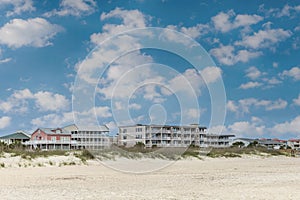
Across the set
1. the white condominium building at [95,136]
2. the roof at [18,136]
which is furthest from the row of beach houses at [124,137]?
the white condominium building at [95,136]

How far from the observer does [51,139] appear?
6956 centimetres

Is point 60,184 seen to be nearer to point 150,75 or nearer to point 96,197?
point 96,197

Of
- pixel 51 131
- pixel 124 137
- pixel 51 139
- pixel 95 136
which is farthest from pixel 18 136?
pixel 95 136

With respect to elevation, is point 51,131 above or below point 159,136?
above

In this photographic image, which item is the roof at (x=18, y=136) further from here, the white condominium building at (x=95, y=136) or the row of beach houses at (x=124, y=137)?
the white condominium building at (x=95, y=136)

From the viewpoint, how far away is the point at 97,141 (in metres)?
46.2

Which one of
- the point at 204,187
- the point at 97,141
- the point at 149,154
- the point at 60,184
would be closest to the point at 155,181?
the point at 204,187

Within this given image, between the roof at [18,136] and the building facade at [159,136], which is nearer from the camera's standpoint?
the building facade at [159,136]

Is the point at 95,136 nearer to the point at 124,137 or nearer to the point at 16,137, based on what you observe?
the point at 124,137

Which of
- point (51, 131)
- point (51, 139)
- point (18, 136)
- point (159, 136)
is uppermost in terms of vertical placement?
point (51, 131)

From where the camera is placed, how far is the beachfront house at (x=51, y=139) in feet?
223

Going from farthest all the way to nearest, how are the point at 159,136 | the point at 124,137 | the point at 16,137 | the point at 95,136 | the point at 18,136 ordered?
the point at 159,136 < the point at 18,136 < the point at 16,137 < the point at 124,137 < the point at 95,136

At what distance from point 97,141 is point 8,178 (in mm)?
26562

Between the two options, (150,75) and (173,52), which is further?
(150,75)
